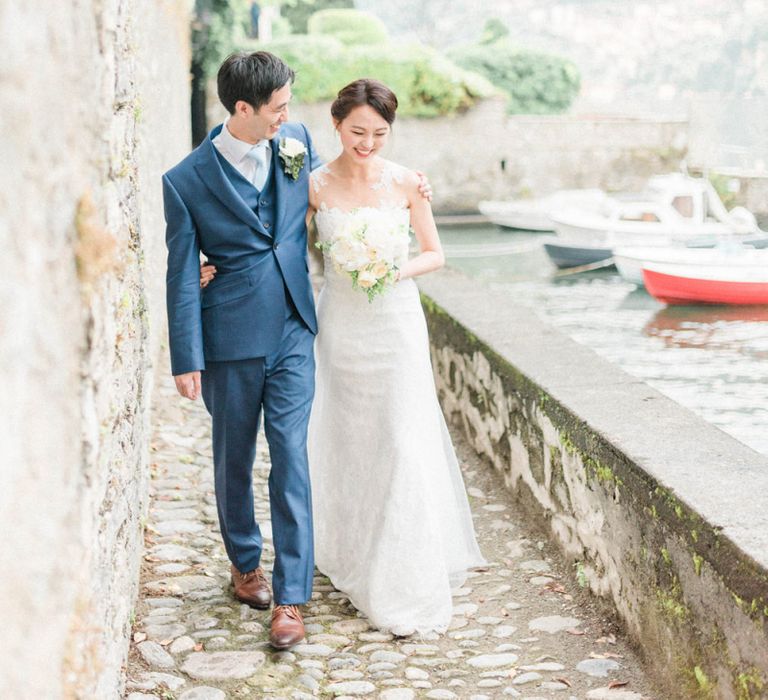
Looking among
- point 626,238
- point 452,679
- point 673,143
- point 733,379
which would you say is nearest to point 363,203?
point 452,679

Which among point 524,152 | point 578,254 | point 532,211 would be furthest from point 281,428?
point 524,152

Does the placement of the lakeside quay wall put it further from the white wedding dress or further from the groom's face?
the groom's face

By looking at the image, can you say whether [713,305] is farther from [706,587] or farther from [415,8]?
[415,8]

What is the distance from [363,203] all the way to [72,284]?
6.53 feet

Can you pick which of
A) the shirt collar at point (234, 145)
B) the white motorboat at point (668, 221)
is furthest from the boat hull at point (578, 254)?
the shirt collar at point (234, 145)

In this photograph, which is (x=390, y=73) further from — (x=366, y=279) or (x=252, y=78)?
(x=252, y=78)

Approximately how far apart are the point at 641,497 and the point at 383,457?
1.08m

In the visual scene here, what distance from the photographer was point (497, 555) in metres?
4.67

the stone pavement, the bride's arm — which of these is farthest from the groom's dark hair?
the stone pavement

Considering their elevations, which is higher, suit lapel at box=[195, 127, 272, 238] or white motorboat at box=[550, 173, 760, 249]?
suit lapel at box=[195, 127, 272, 238]

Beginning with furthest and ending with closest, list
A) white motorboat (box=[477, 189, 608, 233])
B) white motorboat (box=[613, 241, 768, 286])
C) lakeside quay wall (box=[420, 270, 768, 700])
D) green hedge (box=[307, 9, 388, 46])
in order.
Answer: green hedge (box=[307, 9, 388, 46])
white motorboat (box=[477, 189, 608, 233])
white motorboat (box=[613, 241, 768, 286])
lakeside quay wall (box=[420, 270, 768, 700])

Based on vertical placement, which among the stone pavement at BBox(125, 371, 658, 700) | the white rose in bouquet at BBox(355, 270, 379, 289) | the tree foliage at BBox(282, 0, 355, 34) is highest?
the tree foliage at BBox(282, 0, 355, 34)

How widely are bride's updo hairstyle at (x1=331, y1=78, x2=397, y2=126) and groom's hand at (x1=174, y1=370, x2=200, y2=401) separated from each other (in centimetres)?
113

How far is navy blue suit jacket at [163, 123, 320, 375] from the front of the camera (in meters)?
3.79
